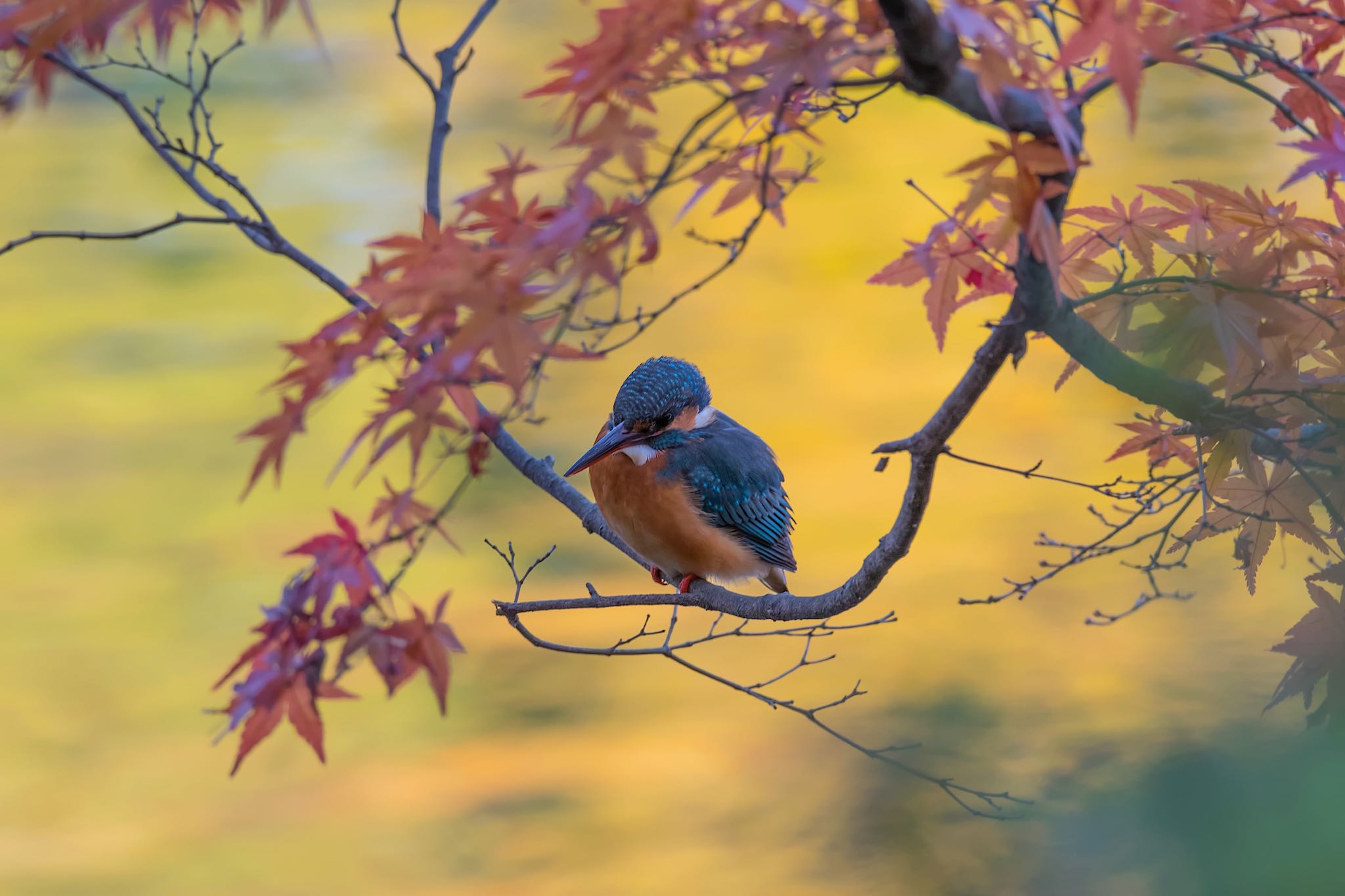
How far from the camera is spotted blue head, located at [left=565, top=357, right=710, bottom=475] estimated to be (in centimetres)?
171

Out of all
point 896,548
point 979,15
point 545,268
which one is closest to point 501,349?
point 545,268

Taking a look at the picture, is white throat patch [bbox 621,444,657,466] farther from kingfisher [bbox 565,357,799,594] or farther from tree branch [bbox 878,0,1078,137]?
tree branch [bbox 878,0,1078,137]

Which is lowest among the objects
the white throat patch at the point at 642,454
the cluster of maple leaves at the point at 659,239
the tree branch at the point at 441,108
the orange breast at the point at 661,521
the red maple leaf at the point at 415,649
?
the red maple leaf at the point at 415,649

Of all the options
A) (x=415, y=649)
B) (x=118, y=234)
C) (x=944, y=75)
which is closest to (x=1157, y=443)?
(x=944, y=75)

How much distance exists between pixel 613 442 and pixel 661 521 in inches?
7.5

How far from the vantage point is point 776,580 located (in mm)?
2113

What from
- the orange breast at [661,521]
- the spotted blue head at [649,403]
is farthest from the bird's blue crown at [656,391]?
the orange breast at [661,521]

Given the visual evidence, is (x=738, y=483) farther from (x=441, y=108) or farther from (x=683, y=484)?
(x=441, y=108)

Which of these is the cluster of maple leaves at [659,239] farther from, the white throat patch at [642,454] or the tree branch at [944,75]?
the white throat patch at [642,454]

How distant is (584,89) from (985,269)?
1.86ft

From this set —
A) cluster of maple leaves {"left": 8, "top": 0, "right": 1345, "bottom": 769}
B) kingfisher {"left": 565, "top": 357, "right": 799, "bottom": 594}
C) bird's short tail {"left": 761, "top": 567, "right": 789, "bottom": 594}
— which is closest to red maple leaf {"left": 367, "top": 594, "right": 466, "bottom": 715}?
A: cluster of maple leaves {"left": 8, "top": 0, "right": 1345, "bottom": 769}

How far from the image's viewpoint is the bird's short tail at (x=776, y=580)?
2.06 m

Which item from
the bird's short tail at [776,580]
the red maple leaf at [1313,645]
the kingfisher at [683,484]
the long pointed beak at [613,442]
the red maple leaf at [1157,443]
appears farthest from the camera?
the bird's short tail at [776,580]

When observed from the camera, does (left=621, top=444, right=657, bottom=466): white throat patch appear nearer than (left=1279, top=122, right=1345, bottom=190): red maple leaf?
No
